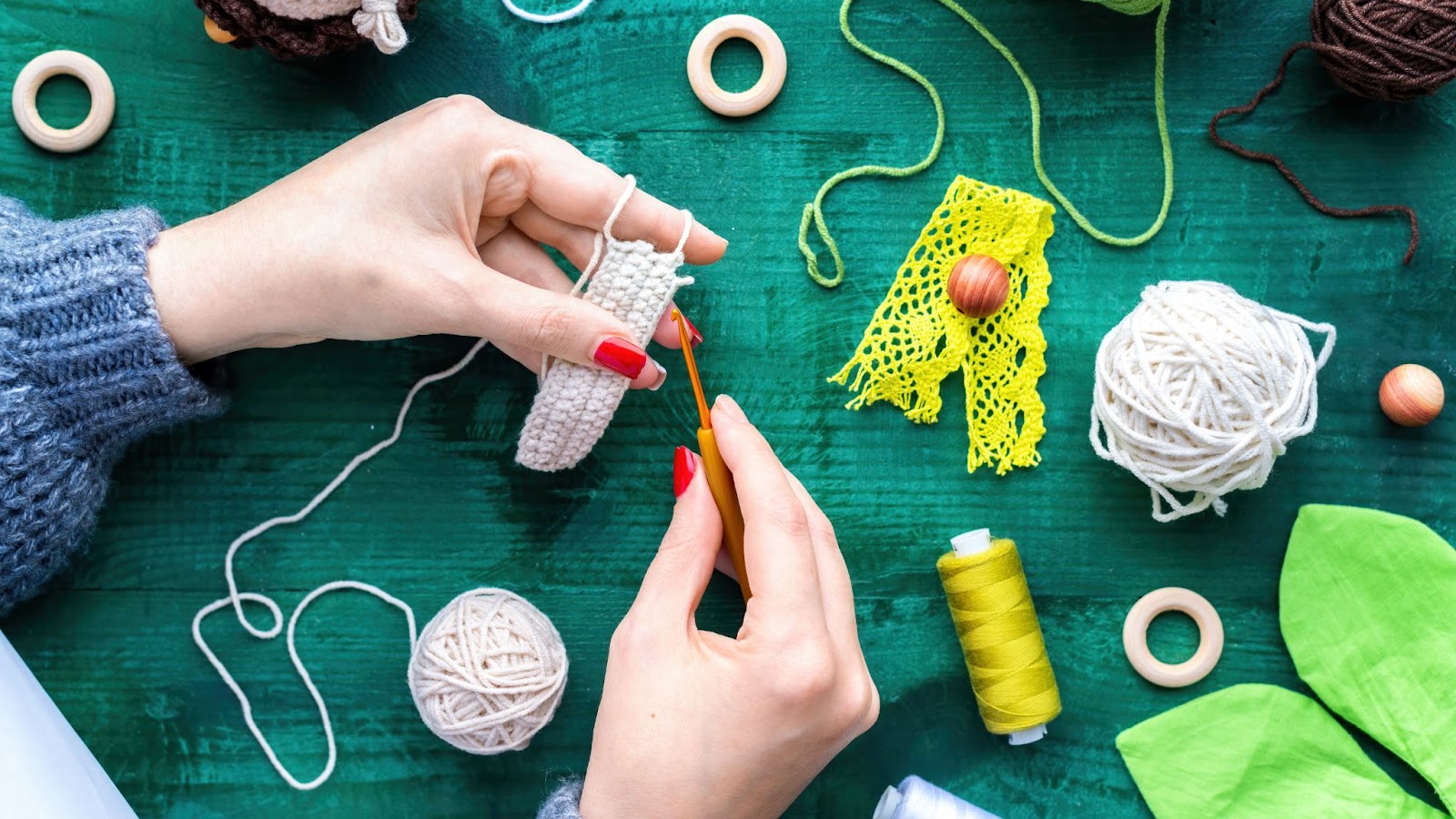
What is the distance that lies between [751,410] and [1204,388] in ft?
1.42

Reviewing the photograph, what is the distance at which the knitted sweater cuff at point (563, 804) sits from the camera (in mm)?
956

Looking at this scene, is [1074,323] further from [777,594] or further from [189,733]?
[189,733]

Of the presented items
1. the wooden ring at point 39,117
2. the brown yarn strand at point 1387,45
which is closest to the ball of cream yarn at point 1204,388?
the brown yarn strand at point 1387,45

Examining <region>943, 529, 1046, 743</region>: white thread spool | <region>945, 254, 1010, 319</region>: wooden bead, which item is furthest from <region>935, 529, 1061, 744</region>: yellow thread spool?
<region>945, 254, 1010, 319</region>: wooden bead

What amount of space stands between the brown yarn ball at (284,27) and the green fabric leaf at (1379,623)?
1.05 metres

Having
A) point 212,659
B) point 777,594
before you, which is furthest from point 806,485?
point 212,659

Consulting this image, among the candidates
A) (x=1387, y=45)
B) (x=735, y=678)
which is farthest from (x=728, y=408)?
(x=1387, y=45)

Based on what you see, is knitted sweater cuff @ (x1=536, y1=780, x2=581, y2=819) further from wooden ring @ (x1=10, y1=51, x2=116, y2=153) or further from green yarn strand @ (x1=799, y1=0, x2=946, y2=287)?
wooden ring @ (x1=10, y1=51, x2=116, y2=153)

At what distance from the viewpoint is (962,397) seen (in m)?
1.12

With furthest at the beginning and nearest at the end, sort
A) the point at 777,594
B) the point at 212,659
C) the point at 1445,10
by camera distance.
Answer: the point at 212,659
the point at 1445,10
the point at 777,594

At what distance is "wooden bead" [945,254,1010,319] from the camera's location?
41.5 inches

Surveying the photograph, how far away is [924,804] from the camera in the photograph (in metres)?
1.04

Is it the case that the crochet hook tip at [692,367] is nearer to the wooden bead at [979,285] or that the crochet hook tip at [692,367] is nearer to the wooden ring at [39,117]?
the wooden bead at [979,285]

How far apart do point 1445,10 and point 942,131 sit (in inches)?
18.1
